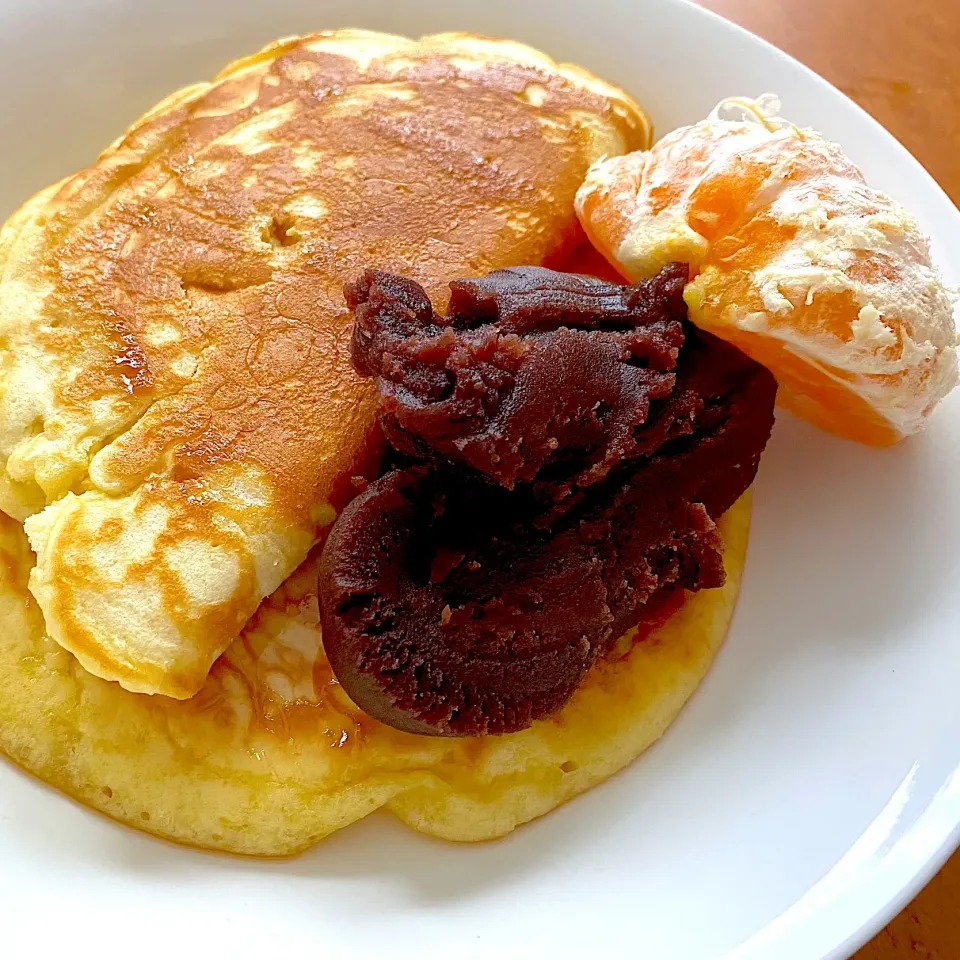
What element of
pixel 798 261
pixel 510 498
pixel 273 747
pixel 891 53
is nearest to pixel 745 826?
pixel 510 498

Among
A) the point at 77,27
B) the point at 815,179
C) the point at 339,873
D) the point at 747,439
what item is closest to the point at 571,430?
the point at 747,439

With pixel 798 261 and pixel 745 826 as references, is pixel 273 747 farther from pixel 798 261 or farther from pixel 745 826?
pixel 798 261

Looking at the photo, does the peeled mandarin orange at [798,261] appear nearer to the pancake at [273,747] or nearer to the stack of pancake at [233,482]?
the stack of pancake at [233,482]

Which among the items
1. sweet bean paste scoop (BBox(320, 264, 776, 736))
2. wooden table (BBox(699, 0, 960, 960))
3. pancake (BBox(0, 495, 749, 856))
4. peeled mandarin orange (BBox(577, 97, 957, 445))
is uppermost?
wooden table (BBox(699, 0, 960, 960))

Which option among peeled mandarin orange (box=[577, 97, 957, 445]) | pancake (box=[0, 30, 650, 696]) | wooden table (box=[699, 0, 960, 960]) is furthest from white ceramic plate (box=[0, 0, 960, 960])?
wooden table (box=[699, 0, 960, 960])

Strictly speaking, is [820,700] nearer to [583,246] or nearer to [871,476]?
[871,476]

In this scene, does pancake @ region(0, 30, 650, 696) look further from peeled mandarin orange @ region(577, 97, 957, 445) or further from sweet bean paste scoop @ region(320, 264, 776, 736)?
peeled mandarin orange @ region(577, 97, 957, 445)

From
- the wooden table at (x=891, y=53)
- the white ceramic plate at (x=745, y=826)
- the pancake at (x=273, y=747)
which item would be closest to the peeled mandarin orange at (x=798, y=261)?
the white ceramic plate at (x=745, y=826)
